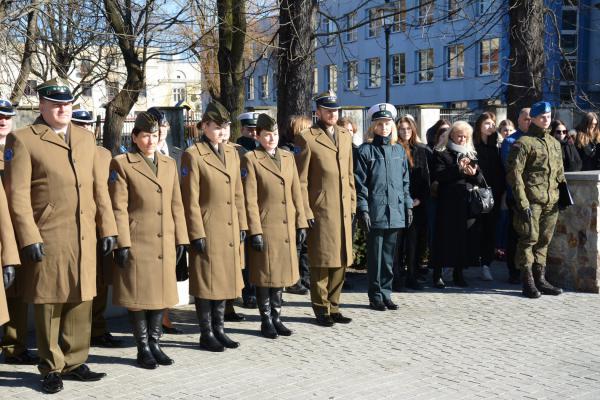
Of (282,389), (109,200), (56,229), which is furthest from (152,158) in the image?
(282,389)

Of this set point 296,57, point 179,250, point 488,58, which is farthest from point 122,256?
point 488,58

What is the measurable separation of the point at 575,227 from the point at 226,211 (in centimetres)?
447

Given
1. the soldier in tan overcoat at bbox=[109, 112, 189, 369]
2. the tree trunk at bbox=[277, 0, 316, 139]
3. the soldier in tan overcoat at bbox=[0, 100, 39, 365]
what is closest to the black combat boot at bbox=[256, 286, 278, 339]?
the soldier in tan overcoat at bbox=[109, 112, 189, 369]

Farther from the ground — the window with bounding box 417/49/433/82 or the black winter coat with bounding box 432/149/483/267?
the window with bounding box 417/49/433/82

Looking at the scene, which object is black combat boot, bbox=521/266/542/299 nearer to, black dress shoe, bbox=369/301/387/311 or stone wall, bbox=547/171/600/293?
stone wall, bbox=547/171/600/293

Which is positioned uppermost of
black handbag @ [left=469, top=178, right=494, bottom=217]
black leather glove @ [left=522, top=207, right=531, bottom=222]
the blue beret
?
the blue beret

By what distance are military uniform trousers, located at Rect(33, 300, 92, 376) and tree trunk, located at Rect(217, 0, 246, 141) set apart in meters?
7.39

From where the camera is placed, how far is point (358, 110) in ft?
72.0

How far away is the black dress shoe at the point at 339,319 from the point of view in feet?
25.6

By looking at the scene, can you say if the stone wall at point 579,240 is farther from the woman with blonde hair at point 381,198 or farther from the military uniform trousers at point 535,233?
the woman with blonde hair at point 381,198

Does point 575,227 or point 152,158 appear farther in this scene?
point 575,227

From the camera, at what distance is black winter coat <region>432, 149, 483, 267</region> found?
9.38 meters

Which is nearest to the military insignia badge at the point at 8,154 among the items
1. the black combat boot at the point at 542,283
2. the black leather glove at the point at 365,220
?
the black leather glove at the point at 365,220

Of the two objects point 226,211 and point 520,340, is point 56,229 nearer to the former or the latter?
point 226,211
